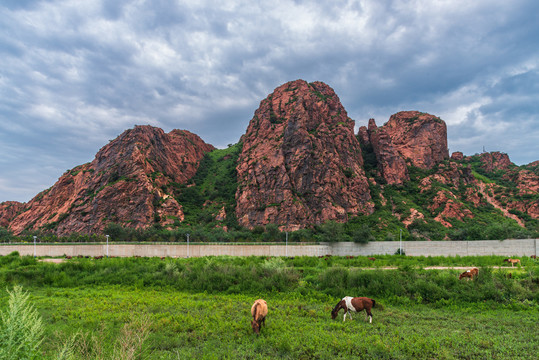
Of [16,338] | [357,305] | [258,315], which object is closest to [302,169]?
[357,305]

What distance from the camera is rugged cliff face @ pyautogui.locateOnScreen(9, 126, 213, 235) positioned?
79438 millimetres

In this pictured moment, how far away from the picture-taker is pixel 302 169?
84875 mm

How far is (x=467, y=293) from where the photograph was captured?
13961 mm

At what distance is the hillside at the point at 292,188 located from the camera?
249 feet

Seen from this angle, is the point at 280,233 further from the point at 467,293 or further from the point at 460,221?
the point at 467,293

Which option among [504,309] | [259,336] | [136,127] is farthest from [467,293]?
[136,127]

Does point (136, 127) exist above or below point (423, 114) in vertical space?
below

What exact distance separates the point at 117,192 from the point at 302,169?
51.3 metres

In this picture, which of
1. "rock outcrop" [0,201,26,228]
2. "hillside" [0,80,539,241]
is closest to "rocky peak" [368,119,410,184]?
"hillside" [0,80,539,241]

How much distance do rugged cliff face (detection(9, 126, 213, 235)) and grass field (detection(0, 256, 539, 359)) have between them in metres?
61.7

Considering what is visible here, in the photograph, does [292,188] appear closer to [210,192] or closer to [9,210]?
[210,192]

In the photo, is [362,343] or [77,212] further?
[77,212]

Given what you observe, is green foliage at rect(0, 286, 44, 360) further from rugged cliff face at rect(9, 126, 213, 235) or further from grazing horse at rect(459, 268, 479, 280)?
rugged cliff face at rect(9, 126, 213, 235)

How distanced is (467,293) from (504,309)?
1463mm
